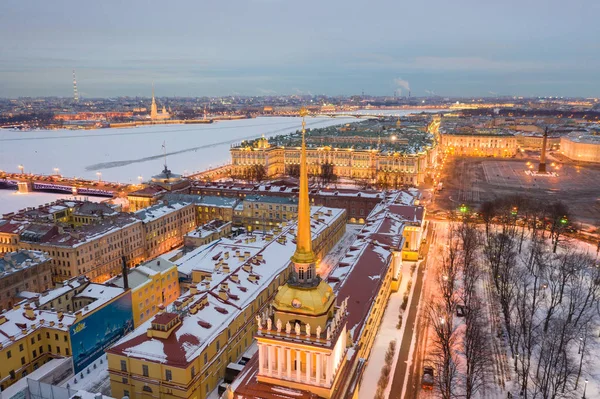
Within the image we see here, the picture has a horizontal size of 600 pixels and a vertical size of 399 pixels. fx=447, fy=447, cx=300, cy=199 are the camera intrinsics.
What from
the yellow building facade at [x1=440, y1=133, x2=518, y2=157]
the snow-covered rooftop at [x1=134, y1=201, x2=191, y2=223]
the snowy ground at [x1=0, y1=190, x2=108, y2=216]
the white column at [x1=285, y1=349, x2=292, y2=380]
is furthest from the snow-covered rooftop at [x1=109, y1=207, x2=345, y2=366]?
the yellow building facade at [x1=440, y1=133, x2=518, y2=157]

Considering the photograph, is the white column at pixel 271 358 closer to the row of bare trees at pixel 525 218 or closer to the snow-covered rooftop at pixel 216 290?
the snow-covered rooftop at pixel 216 290

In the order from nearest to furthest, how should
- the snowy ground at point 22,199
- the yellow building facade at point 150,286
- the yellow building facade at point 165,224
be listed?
1. the yellow building facade at point 150,286
2. the yellow building facade at point 165,224
3. the snowy ground at point 22,199

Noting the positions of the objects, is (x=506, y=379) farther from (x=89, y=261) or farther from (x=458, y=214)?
(x=458, y=214)

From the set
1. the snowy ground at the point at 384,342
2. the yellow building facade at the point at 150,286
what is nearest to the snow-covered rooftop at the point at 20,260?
the yellow building facade at the point at 150,286

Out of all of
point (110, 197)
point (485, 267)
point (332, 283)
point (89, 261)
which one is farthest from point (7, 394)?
point (110, 197)

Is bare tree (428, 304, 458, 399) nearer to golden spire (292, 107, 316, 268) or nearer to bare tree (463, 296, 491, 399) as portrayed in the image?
bare tree (463, 296, 491, 399)

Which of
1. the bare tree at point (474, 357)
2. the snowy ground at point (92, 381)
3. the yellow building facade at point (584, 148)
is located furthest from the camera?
the yellow building facade at point (584, 148)
